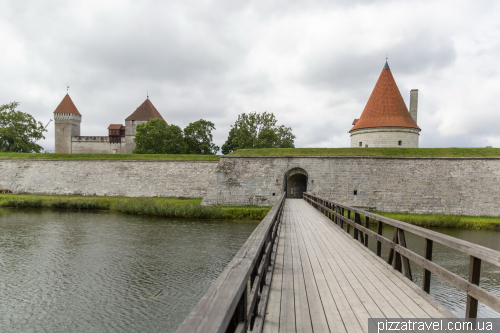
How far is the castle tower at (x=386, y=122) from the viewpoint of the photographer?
26.5 m

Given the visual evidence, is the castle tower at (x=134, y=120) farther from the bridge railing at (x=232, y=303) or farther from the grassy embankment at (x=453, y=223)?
the bridge railing at (x=232, y=303)

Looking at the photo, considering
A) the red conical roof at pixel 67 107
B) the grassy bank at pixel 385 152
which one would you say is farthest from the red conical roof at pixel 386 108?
the red conical roof at pixel 67 107

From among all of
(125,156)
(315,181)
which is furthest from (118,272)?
(125,156)

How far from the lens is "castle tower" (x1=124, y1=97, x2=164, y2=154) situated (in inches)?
2005

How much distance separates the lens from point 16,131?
4112 centimetres

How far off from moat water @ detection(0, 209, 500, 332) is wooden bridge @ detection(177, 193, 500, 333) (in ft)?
11.2

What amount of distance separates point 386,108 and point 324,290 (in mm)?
26548

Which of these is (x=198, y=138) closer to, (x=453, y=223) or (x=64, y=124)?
(x=64, y=124)

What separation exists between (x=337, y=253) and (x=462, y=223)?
15289 millimetres

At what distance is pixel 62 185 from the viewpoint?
2811 cm

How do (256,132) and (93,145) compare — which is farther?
(93,145)

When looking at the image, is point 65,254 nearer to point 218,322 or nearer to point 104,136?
→ point 218,322

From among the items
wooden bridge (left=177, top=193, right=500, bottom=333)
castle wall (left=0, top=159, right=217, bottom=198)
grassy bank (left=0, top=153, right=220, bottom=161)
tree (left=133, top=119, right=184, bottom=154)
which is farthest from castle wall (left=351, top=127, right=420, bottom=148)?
tree (left=133, top=119, right=184, bottom=154)

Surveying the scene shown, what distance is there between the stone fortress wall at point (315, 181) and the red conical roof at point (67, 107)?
80.5 feet
